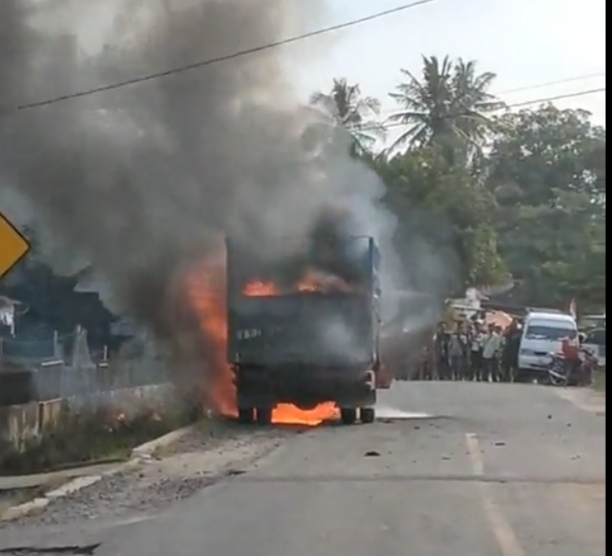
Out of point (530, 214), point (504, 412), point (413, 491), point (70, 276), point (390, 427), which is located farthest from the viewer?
point (530, 214)

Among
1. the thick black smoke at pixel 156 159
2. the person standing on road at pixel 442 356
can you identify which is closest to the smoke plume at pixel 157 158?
the thick black smoke at pixel 156 159

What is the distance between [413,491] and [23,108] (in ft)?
39.7

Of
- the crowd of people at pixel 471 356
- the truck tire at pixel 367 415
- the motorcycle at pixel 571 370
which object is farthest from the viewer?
the crowd of people at pixel 471 356

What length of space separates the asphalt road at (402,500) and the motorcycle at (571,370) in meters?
11.4

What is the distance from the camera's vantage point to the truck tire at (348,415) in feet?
64.7

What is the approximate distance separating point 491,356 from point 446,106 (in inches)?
327

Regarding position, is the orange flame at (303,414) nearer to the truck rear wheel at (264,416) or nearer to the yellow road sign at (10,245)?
the truck rear wheel at (264,416)

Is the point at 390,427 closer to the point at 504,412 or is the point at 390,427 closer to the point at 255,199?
the point at 504,412

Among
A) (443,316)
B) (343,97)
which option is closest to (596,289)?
(443,316)

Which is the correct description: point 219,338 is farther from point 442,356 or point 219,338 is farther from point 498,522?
point 498,522

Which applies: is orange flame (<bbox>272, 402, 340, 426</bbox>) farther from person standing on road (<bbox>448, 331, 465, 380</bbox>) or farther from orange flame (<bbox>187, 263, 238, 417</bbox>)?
person standing on road (<bbox>448, 331, 465, 380</bbox>)

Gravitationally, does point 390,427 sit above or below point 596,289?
below

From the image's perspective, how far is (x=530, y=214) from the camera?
3856 cm

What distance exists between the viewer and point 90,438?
679 inches
